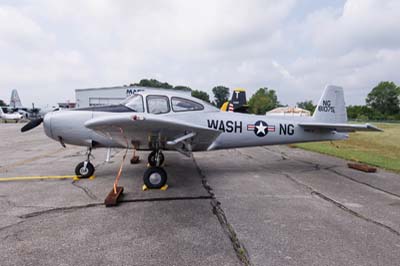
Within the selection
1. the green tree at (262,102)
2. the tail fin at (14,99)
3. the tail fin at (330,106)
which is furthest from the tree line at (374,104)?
the tail fin at (330,106)

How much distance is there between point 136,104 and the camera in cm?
480

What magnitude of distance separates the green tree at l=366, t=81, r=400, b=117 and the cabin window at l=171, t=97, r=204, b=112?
348 ft

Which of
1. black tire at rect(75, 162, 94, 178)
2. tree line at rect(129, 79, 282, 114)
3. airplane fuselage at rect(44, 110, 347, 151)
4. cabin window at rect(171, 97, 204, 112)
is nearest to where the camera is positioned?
airplane fuselage at rect(44, 110, 347, 151)

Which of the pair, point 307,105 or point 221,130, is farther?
point 307,105

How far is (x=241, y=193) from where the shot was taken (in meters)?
4.12

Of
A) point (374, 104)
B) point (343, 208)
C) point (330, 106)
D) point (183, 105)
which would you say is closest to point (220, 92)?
point (374, 104)

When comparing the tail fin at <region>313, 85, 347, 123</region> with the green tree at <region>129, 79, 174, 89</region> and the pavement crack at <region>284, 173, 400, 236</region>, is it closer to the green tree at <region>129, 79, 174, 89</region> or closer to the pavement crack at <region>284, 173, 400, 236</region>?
the pavement crack at <region>284, 173, 400, 236</region>

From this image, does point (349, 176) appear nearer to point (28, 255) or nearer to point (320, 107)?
point (320, 107)

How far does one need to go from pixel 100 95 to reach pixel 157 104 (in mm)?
19777

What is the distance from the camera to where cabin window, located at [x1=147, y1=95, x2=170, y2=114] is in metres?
4.81

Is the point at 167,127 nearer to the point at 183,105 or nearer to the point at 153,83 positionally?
the point at 183,105

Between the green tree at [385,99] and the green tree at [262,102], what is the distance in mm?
40057

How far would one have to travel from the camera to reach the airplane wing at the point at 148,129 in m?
3.43

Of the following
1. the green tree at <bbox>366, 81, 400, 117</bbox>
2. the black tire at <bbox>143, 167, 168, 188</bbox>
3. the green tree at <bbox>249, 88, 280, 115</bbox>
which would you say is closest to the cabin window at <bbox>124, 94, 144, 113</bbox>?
the black tire at <bbox>143, 167, 168, 188</bbox>
